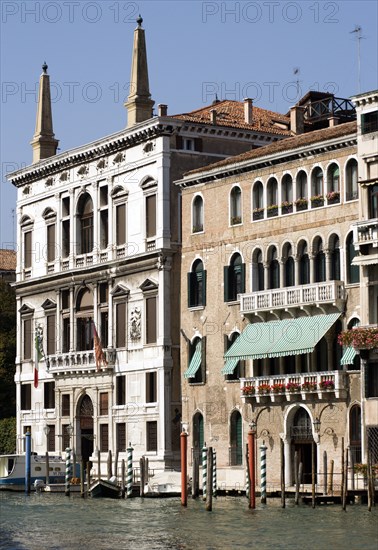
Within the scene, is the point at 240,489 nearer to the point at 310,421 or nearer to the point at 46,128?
the point at 310,421

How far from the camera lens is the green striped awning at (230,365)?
49750 mm

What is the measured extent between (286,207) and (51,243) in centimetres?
1404

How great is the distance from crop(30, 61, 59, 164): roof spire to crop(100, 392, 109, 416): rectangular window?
1000 centimetres

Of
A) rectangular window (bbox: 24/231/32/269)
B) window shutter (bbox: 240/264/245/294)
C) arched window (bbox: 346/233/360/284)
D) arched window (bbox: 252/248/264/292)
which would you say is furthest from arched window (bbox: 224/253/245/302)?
rectangular window (bbox: 24/231/32/269)

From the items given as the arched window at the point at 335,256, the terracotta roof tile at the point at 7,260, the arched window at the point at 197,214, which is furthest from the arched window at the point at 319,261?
the terracotta roof tile at the point at 7,260

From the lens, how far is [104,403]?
5694 cm

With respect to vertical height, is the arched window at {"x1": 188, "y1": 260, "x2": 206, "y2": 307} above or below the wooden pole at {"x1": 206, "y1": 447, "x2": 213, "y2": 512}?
above

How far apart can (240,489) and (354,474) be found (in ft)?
17.2

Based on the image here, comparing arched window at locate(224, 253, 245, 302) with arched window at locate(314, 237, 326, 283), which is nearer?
A: arched window at locate(314, 237, 326, 283)

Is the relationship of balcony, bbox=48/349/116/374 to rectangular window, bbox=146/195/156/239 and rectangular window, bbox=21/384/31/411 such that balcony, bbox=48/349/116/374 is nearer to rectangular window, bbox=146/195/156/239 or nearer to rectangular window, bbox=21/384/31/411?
rectangular window, bbox=21/384/31/411

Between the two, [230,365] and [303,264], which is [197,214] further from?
[303,264]

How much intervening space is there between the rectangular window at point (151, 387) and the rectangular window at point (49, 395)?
6.65m

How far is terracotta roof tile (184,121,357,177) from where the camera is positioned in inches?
1844

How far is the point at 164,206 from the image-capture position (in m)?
53.7
